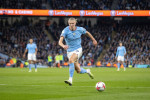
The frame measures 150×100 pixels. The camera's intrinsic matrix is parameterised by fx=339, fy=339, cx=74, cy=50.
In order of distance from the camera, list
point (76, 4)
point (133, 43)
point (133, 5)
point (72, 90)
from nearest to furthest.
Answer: point (72, 90)
point (133, 43)
point (133, 5)
point (76, 4)

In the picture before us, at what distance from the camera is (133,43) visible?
1700 inches

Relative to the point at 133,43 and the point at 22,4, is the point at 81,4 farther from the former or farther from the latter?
the point at 133,43

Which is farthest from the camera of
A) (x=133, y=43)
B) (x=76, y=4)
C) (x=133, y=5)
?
(x=76, y=4)

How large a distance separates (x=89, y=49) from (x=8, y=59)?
10.3 m

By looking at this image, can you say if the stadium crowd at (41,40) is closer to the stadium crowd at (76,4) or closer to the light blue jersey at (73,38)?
the stadium crowd at (76,4)

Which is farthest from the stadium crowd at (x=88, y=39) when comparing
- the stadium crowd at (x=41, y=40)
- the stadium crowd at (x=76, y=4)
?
the stadium crowd at (x=76, y=4)

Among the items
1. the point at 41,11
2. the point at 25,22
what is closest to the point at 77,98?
the point at 41,11

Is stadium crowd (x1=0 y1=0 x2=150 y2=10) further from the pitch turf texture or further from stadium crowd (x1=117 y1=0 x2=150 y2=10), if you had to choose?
the pitch turf texture

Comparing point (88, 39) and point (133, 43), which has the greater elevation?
point (88, 39)

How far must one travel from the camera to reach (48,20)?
4803cm

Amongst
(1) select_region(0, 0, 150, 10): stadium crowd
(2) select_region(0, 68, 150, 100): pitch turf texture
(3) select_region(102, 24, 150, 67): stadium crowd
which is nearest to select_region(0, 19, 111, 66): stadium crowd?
(3) select_region(102, 24, 150, 67): stadium crowd

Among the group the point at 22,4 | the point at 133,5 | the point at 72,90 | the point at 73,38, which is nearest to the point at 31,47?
the point at 73,38

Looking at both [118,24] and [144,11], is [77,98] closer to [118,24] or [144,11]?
[144,11]

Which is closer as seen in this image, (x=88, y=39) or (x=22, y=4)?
(x=22, y=4)
